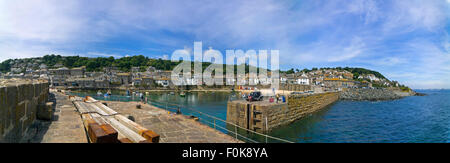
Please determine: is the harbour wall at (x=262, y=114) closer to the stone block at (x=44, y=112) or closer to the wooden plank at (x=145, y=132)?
the wooden plank at (x=145, y=132)

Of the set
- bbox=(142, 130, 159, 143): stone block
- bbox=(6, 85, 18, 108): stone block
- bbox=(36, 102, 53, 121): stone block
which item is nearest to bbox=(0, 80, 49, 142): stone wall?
bbox=(6, 85, 18, 108): stone block

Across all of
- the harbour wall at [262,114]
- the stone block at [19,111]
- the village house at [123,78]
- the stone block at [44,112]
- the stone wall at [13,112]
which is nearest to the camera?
the stone wall at [13,112]

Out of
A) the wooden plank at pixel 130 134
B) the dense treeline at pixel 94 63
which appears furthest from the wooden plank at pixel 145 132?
the dense treeline at pixel 94 63

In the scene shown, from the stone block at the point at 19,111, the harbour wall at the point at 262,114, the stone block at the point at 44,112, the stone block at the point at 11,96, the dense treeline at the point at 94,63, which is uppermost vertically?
the dense treeline at the point at 94,63

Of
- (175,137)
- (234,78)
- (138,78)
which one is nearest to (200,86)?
(234,78)

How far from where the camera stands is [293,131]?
17.5 meters

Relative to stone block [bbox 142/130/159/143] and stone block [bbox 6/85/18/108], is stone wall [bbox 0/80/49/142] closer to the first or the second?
stone block [bbox 6/85/18/108]

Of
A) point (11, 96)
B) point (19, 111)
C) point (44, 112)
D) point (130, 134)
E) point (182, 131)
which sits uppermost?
point (11, 96)

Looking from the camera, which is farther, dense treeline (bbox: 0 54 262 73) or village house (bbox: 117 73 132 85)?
dense treeline (bbox: 0 54 262 73)

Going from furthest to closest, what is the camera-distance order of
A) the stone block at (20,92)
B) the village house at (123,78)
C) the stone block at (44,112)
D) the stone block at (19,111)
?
the village house at (123,78) → the stone block at (44,112) → the stone block at (20,92) → the stone block at (19,111)

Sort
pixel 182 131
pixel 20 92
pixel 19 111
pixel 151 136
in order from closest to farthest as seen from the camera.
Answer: pixel 19 111 < pixel 20 92 < pixel 151 136 < pixel 182 131

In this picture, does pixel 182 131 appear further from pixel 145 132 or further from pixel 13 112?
pixel 13 112

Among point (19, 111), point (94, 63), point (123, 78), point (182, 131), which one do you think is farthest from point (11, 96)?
point (94, 63)
